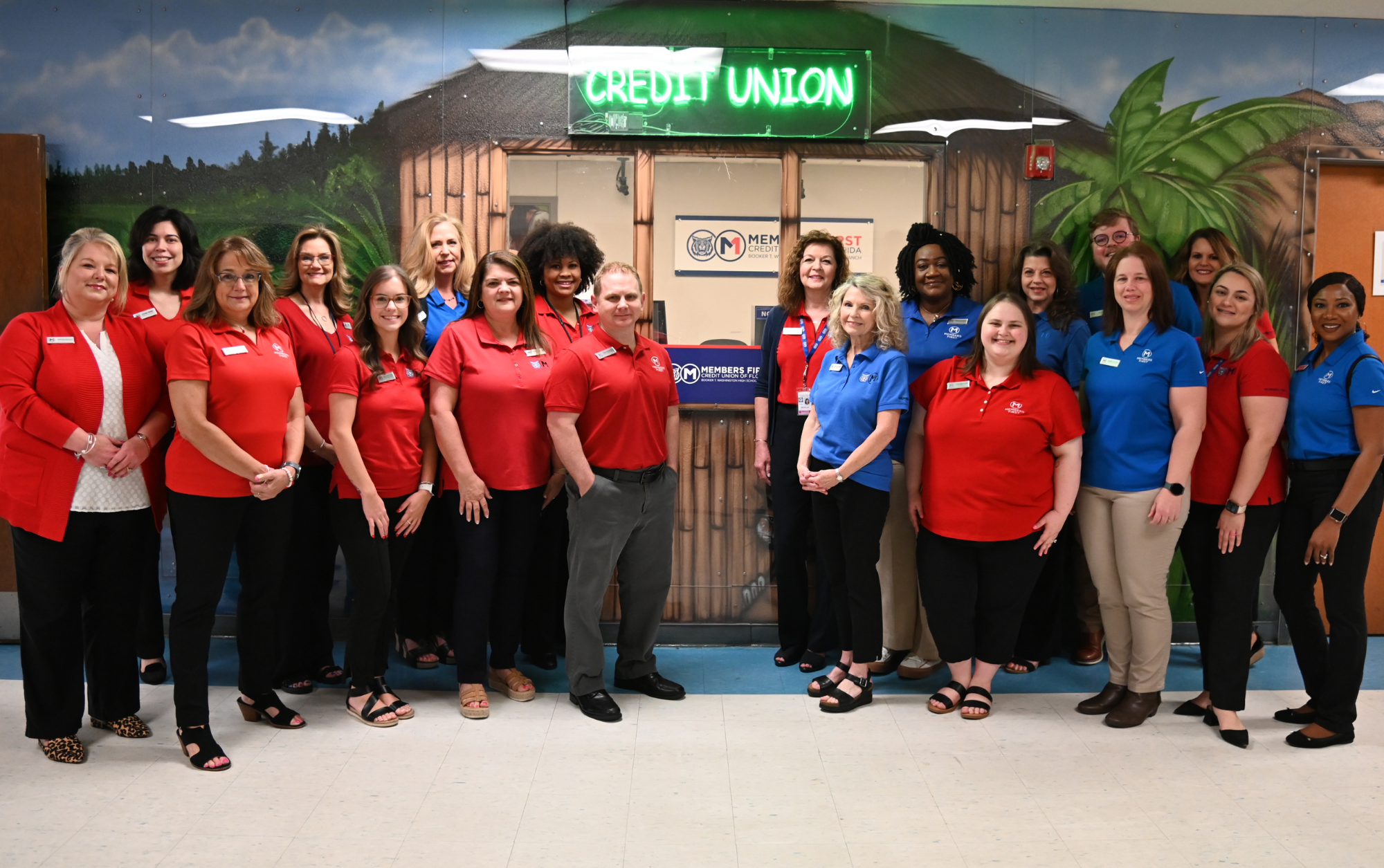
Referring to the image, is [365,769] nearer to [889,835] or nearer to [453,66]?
[889,835]

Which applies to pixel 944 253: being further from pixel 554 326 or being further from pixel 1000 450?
pixel 554 326

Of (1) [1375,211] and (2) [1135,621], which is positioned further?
(1) [1375,211]

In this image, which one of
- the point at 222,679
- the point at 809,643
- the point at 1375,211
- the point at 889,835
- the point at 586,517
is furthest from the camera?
the point at 1375,211

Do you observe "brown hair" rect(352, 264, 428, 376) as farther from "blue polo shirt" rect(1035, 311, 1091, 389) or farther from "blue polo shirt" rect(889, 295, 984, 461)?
"blue polo shirt" rect(1035, 311, 1091, 389)

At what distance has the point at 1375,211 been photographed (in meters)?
5.11

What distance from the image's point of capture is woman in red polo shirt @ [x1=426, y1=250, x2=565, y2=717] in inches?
151

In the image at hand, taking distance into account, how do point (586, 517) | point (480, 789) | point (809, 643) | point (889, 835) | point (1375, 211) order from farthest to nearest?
point (1375, 211)
point (809, 643)
point (586, 517)
point (480, 789)
point (889, 835)

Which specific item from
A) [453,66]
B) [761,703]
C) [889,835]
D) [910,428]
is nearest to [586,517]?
[761,703]

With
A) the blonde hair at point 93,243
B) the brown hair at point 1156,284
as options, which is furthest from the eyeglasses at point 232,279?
the brown hair at point 1156,284

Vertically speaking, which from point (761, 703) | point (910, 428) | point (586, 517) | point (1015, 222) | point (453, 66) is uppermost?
point (453, 66)

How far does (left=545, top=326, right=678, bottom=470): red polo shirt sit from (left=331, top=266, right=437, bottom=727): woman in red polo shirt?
57 centimetres

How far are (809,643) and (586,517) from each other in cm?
139

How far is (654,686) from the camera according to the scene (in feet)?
13.8

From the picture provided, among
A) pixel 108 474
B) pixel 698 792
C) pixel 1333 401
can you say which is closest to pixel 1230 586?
pixel 1333 401
